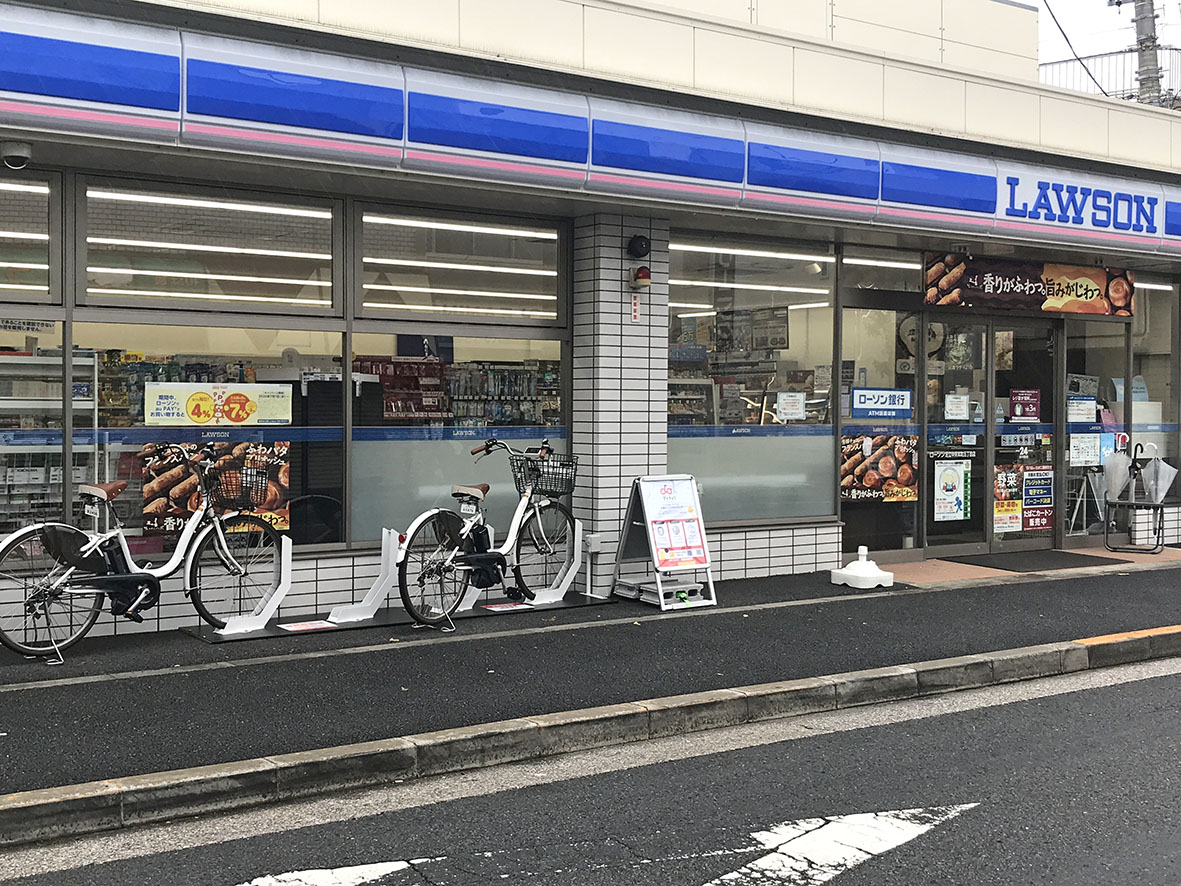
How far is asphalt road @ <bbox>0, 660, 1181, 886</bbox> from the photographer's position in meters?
4.55

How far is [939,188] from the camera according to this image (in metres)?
10.6

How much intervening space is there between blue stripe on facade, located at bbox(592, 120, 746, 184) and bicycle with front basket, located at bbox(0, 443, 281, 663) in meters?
3.51

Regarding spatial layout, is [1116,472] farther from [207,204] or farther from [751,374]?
[207,204]

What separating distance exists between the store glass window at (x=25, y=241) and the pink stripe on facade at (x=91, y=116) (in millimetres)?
1352

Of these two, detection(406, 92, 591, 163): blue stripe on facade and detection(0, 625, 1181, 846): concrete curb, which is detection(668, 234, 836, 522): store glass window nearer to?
detection(406, 92, 591, 163): blue stripe on facade

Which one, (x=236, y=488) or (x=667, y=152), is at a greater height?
(x=667, y=152)

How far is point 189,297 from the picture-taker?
8.61 meters

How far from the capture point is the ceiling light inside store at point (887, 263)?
1168 centimetres

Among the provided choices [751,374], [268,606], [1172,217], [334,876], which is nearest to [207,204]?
[268,606]

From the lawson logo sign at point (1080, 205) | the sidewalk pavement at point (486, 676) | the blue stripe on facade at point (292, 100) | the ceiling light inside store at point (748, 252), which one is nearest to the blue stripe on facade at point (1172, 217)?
the lawson logo sign at point (1080, 205)

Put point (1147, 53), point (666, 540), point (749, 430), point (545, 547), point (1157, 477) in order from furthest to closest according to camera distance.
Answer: point (1147, 53), point (1157, 477), point (749, 430), point (545, 547), point (666, 540)

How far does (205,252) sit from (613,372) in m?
3.38

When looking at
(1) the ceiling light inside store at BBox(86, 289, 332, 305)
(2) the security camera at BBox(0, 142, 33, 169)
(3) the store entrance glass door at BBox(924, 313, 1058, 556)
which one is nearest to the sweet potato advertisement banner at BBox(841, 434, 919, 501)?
(3) the store entrance glass door at BBox(924, 313, 1058, 556)

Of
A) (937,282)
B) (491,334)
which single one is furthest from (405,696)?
(937,282)
